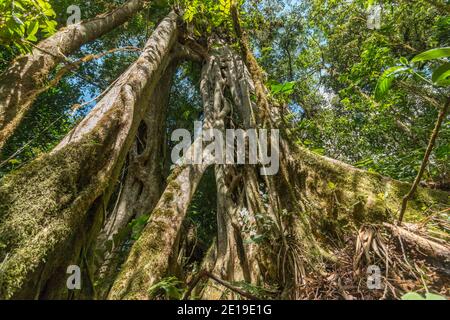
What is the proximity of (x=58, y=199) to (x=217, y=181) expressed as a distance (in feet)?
6.15

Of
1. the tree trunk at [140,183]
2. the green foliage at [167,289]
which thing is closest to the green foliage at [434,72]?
the green foliage at [167,289]

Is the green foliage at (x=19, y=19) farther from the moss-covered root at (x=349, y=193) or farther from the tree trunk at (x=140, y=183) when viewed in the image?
the moss-covered root at (x=349, y=193)

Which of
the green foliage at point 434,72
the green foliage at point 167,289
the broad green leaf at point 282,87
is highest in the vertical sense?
the broad green leaf at point 282,87

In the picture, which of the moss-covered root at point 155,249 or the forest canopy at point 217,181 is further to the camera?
the moss-covered root at point 155,249

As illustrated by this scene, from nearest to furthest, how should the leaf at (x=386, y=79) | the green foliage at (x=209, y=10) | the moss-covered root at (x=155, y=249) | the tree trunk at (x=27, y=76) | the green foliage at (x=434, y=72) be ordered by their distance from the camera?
the green foliage at (x=434, y=72) < the leaf at (x=386, y=79) < the moss-covered root at (x=155, y=249) < the tree trunk at (x=27, y=76) < the green foliage at (x=209, y=10)

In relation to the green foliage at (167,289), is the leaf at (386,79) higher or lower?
higher

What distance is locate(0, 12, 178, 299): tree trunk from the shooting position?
3.97ft

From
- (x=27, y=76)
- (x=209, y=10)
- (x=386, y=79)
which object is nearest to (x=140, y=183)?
(x=27, y=76)

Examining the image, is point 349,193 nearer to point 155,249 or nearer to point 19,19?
point 155,249

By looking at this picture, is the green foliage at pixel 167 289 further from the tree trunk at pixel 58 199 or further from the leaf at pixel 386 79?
the leaf at pixel 386 79

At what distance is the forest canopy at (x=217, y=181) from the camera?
4.55 feet

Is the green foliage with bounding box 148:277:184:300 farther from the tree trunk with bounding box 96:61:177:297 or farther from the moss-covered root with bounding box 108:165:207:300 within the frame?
the tree trunk with bounding box 96:61:177:297

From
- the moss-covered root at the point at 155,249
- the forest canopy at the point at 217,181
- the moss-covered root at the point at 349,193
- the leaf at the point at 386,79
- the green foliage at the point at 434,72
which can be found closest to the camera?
the green foliage at the point at 434,72
